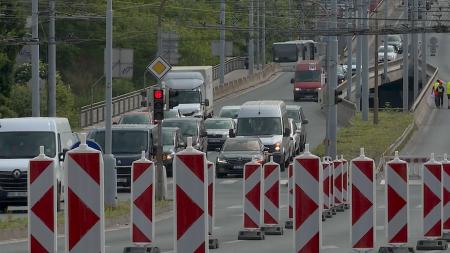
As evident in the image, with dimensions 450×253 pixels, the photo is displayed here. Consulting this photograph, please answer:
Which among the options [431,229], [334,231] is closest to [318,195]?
[431,229]

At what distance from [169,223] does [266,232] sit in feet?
16.7

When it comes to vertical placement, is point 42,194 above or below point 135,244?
above

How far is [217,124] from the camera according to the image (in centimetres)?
6153

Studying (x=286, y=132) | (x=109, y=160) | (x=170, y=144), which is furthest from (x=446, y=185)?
(x=286, y=132)

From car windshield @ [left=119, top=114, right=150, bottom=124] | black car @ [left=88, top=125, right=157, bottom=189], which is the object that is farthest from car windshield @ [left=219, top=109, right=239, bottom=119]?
black car @ [left=88, top=125, right=157, bottom=189]

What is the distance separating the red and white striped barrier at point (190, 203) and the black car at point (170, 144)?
111 feet

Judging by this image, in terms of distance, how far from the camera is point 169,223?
1140 inches

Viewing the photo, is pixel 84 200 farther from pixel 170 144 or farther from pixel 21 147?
pixel 170 144

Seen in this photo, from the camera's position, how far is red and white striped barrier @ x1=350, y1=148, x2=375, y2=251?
16812 millimetres

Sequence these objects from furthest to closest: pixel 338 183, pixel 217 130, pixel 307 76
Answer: pixel 307 76, pixel 217 130, pixel 338 183

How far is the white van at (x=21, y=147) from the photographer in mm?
32312

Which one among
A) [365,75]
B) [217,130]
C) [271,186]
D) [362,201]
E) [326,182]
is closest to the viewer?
[362,201]

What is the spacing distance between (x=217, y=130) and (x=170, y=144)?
43.7ft

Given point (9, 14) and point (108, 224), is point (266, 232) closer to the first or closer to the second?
point (108, 224)
